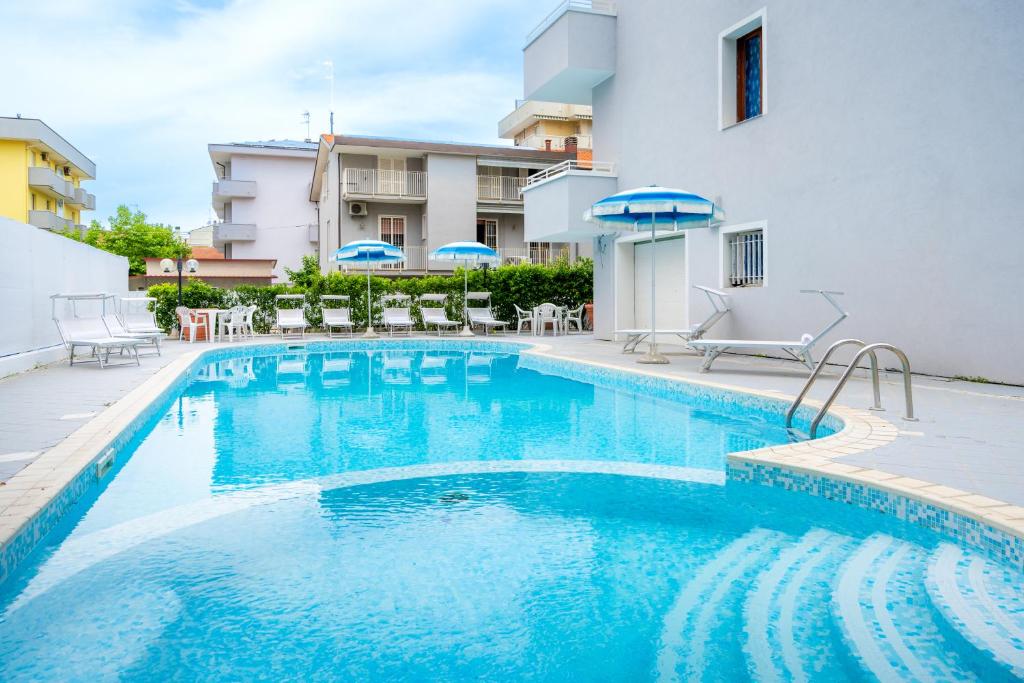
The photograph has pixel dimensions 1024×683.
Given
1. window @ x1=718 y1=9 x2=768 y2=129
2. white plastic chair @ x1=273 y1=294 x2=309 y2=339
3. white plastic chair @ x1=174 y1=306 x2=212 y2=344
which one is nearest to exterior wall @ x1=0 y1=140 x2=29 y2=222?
white plastic chair @ x1=273 y1=294 x2=309 y2=339

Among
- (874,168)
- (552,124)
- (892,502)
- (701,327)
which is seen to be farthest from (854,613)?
(552,124)

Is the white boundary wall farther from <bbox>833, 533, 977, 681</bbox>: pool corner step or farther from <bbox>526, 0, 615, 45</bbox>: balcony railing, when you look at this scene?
<bbox>526, 0, 615, 45</bbox>: balcony railing

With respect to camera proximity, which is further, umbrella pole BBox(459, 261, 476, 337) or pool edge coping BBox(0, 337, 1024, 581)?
umbrella pole BBox(459, 261, 476, 337)

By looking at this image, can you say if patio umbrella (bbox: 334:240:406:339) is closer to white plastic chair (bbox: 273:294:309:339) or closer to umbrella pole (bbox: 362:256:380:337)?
umbrella pole (bbox: 362:256:380:337)

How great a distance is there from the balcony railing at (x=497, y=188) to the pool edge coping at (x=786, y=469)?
22.9m

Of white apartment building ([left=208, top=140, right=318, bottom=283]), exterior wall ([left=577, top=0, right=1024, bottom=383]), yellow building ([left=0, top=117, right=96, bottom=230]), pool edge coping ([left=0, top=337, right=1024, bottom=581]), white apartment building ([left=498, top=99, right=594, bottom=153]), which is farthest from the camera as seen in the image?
white apartment building ([left=498, top=99, right=594, bottom=153])

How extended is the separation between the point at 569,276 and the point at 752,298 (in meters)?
9.46

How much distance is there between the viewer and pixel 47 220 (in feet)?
130

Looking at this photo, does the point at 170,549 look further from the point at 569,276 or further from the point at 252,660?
the point at 569,276

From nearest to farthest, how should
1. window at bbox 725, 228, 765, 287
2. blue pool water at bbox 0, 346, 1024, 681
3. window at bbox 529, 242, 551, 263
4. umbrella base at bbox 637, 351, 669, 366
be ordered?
1. blue pool water at bbox 0, 346, 1024, 681
2. umbrella base at bbox 637, 351, 669, 366
3. window at bbox 725, 228, 765, 287
4. window at bbox 529, 242, 551, 263

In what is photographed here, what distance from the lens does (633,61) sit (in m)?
15.4

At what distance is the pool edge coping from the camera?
335cm

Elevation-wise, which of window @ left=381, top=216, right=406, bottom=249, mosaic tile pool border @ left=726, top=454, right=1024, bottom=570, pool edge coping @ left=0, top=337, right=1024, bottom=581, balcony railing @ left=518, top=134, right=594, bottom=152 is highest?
balcony railing @ left=518, top=134, right=594, bottom=152

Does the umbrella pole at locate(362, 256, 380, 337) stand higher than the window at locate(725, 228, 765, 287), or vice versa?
the window at locate(725, 228, 765, 287)
